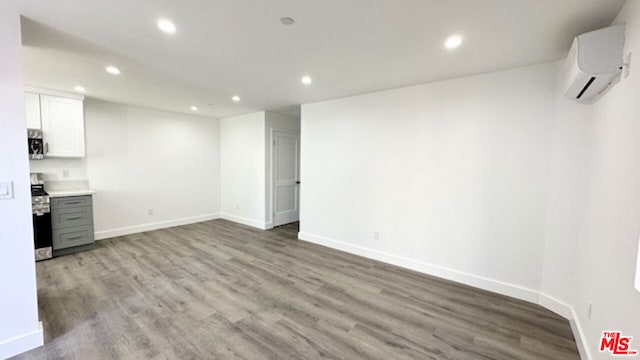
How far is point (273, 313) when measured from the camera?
251 centimetres

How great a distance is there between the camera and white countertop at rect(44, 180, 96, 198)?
4008 mm

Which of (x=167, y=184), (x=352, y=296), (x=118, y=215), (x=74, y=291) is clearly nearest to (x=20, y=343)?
(x=74, y=291)

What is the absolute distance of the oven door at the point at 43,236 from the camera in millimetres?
3660

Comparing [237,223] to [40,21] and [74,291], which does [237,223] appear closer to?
[74,291]

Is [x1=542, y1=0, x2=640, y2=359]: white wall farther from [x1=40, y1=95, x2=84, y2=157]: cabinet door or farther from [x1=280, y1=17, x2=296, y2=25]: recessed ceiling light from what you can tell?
[x1=40, y1=95, x2=84, y2=157]: cabinet door

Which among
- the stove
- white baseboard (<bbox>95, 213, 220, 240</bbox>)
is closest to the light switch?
the stove

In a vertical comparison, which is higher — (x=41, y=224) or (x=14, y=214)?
(x=14, y=214)

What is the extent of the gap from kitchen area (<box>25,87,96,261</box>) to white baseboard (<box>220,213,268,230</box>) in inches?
102

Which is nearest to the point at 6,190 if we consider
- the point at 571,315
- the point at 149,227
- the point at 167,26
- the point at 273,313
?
the point at 167,26

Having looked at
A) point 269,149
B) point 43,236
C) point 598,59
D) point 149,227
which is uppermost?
A: point 598,59

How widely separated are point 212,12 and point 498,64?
2693mm

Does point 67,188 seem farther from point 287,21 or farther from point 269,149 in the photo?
point 287,21

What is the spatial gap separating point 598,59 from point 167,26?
3025 mm

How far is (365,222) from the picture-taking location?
13.2 feet
